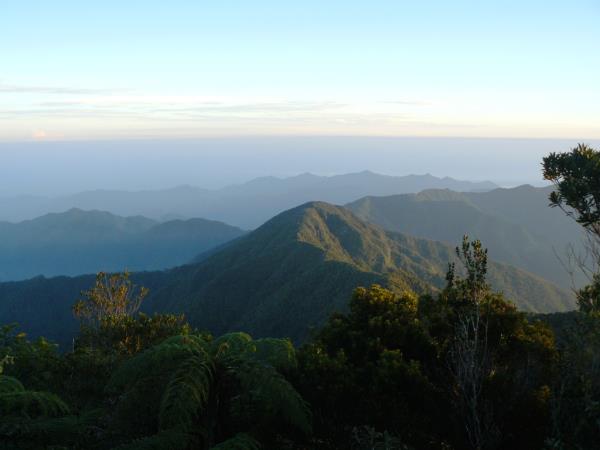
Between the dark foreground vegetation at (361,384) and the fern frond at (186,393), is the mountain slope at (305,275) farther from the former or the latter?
the fern frond at (186,393)

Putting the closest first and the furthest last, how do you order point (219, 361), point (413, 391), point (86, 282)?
point (219, 361) → point (413, 391) → point (86, 282)

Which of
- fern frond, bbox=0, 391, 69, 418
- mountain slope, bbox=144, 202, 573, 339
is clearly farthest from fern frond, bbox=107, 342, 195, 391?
mountain slope, bbox=144, 202, 573, 339

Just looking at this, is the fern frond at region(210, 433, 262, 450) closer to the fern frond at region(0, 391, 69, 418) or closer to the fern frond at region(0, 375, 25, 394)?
the fern frond at region(0, 391, 69, 418)

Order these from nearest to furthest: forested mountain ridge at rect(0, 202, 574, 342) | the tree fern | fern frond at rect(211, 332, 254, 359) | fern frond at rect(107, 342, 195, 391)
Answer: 1. the tree fern
2. fern frond at rect(107, 342, 195, 391)
3. fern frond at rect(211, 332, 254, 359)
4. forested mountain ridge at rect(0, 202, 574, 342)

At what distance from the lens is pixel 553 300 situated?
119625 mm

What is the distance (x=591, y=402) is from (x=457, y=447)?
2.51 metres

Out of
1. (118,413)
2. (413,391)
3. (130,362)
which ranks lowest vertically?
(413,391)

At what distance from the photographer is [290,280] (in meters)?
91.1

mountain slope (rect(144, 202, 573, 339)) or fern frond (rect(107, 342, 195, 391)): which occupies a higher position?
fern frond (rect(107, 342, 195, 391))

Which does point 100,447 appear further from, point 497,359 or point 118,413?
point 497,359

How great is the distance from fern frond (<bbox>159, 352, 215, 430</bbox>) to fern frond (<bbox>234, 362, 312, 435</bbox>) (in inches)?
18.9

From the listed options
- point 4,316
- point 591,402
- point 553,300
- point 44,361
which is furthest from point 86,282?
point 591,402

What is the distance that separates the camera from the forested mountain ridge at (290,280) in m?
77.1

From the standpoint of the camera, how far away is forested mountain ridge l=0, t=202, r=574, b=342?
7706cm
